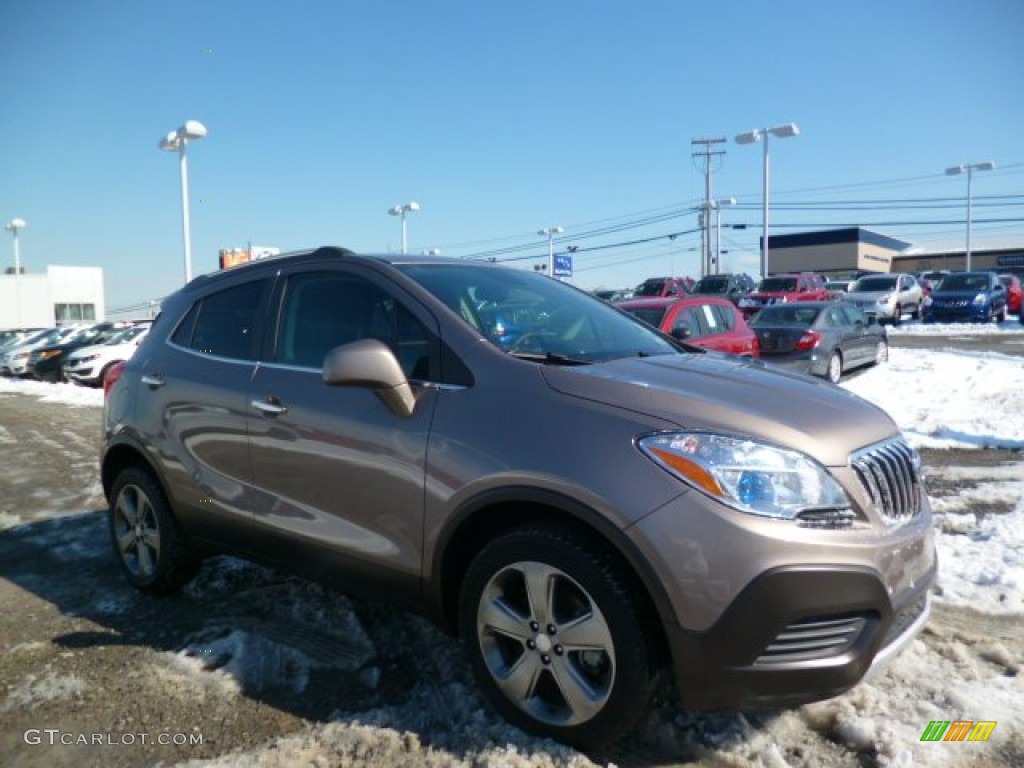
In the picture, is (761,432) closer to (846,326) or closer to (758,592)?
(758,592)

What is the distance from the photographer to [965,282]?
26922 millimetres

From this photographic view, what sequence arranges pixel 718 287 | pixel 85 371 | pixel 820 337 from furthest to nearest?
pixel 718 287
pixel 85 371
pixel 820 337

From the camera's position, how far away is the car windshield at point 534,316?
10.6 feet

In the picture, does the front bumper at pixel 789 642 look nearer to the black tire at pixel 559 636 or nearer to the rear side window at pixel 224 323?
the black tire at pixel 559 636

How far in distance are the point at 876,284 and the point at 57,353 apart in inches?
1030

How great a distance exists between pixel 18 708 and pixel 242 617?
1.04 m

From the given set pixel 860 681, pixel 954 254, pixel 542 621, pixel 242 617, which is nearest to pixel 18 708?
pixel 242 617

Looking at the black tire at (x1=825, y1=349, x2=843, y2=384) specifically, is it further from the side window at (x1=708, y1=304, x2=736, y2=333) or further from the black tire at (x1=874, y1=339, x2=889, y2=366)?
A: the side window at (x1=708, y1=304, x2=736, y2=333)

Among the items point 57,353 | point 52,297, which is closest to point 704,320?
point 57,353

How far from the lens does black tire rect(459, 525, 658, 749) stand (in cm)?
249

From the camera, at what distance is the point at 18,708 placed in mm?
3178

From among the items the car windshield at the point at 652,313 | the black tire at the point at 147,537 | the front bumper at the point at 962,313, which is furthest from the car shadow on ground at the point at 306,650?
the front bumper at the point at 962,313

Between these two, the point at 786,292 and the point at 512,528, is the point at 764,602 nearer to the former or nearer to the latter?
the point at 512,528

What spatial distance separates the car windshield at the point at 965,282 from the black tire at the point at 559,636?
28352mm
